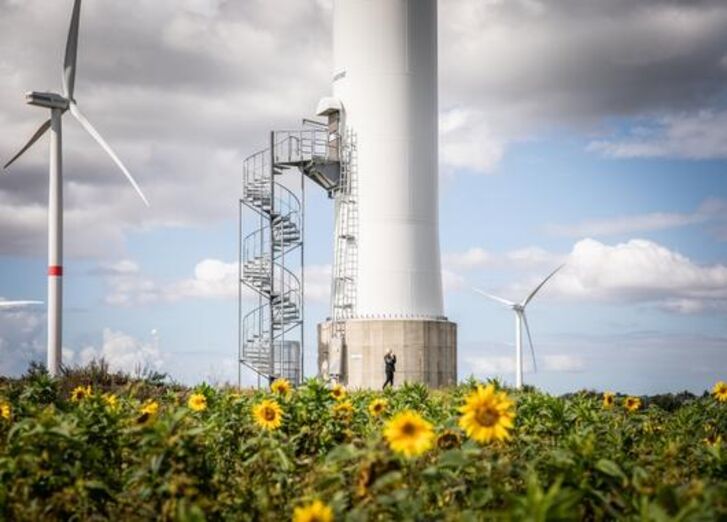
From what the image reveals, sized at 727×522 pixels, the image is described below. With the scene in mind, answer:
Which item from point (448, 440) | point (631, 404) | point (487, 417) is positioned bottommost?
point (448, 440)

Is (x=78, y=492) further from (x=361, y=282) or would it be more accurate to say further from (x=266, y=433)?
(x=361, y=282)

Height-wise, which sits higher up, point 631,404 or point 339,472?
point 631,404

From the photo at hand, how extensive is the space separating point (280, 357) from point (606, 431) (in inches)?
1360

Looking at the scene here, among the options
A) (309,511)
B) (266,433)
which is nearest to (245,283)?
(266,433)

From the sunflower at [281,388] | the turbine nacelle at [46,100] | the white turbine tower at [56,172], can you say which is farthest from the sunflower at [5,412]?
the turbine nacelle at [46,100]

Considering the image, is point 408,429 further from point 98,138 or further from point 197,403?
point 98,138

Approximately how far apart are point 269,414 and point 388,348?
3351cm

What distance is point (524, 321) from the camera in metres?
46.4

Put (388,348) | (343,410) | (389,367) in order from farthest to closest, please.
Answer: (388,348) < (389,367) < (343,410)

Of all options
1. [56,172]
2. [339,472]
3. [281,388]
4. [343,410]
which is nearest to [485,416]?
[339,472]

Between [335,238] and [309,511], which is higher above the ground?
[335,238]

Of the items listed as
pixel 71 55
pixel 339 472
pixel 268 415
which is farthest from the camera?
pixel 71 55

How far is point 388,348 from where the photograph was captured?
4366cm

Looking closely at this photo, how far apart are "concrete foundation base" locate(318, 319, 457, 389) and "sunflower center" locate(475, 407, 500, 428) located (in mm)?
36048
